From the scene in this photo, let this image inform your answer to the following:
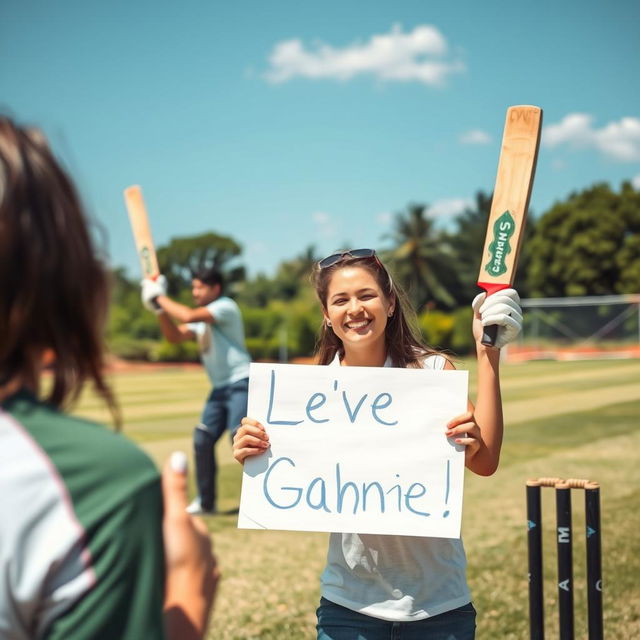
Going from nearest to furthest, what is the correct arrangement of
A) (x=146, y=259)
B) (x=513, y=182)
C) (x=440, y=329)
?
(x=513, y=182) < (x=146, y=259) < (x=440, y=329)

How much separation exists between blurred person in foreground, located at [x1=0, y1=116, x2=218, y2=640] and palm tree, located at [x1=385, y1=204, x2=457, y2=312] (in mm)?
73571

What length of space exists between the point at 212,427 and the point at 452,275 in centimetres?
7089

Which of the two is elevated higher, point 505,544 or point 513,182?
point 513,182

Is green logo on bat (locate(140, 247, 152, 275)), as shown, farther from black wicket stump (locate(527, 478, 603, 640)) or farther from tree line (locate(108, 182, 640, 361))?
tree line (locate(108, 182, 640, 361))

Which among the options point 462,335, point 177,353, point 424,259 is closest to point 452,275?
point 424,259

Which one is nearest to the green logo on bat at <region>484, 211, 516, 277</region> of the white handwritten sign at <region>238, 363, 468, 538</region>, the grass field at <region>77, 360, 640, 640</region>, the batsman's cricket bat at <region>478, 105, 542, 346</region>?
the batsman's cricket bat at <region>478, 105, 542, 346</region>

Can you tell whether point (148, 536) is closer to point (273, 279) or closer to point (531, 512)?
point (531, 512)

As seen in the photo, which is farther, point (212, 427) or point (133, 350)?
point (133, 350)

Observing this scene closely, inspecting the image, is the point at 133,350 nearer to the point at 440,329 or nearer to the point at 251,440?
Result: the point at 440,329

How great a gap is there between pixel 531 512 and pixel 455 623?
0.47 m

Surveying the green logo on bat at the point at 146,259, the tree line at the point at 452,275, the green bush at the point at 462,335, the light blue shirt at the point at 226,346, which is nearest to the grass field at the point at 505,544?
the light blue shirt at the point at 226,346

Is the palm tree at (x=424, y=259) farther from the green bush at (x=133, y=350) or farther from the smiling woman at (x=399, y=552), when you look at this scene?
the smiling woman at (x=399, y=552)

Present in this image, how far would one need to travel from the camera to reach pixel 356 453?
2654 millimetres

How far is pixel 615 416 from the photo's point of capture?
14883 mm
